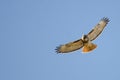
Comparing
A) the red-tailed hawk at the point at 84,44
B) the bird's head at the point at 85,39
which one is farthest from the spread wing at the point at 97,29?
the bird's head at the point at 85,39

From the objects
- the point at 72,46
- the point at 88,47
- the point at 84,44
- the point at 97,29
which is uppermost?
the point at 97,29

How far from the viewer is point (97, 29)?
19.7 metres

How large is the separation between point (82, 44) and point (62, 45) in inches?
44.1

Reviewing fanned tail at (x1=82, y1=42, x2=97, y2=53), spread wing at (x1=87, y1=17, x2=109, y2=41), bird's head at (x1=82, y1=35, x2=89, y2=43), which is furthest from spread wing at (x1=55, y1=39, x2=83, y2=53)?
spread wing at (x1=87, y1=17, x2=109, y2=41)

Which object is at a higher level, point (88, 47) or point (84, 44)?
point (84, 44)

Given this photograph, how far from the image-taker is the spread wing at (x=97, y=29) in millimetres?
19375

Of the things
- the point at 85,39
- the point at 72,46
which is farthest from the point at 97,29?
the point at 72,46

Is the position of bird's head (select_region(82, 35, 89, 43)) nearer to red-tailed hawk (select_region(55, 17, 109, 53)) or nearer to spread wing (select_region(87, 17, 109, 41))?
red-tailed hawk (select_region(55, 17, 109, 53))

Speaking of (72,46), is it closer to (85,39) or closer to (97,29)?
(85,39)

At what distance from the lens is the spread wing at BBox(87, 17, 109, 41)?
19375mm

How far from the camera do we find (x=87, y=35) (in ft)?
63.2

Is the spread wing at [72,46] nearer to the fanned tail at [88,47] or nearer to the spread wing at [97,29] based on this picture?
the fanned tail at [88,47]

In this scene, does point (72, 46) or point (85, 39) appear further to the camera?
point (72, 46)

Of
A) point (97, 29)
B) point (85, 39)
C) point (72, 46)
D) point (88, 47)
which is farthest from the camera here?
point (97, 29)
